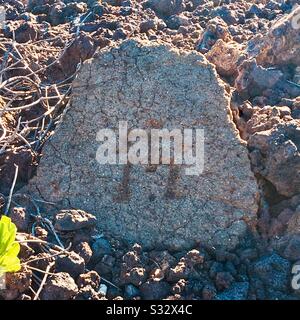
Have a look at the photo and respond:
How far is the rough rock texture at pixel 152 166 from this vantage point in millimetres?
2764

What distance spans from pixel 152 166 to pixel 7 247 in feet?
2.85

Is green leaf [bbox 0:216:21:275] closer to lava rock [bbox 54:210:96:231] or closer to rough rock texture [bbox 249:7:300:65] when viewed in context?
lava rock [bbox 54:210:96:231]

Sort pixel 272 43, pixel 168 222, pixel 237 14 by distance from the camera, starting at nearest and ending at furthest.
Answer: pixel 168 222 < pixel 272 43 < pixel 237 14

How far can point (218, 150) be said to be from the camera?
285 cm

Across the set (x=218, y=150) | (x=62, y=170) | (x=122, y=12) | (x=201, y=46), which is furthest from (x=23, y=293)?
(x=122, y=12)

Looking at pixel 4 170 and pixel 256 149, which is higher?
pixel 256 149

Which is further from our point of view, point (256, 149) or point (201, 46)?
point (201, 46)

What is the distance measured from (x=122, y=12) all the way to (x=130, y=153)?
5.54ft

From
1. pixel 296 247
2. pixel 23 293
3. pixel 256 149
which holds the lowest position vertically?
pixel 23 293

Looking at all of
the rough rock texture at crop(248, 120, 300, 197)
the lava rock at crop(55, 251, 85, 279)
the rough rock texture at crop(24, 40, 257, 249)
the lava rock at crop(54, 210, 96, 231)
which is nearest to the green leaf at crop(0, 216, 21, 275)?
the lava rock at crop(55, 251, 85, 279)

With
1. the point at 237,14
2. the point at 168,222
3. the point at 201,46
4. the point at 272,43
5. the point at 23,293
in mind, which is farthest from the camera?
the point at 237,14

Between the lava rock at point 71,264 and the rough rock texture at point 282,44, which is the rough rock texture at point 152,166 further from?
the rough rock texture at point 282,44

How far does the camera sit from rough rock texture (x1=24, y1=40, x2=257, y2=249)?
2.76 m

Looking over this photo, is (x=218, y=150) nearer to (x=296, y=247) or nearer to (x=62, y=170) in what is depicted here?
(x=296, y=247)
